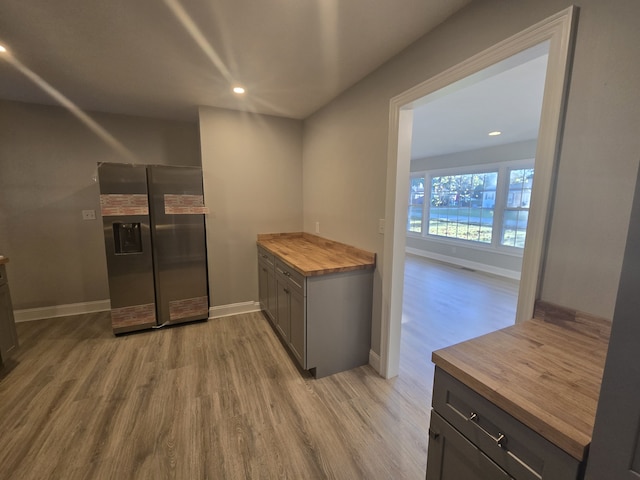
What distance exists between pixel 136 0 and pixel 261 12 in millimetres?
653

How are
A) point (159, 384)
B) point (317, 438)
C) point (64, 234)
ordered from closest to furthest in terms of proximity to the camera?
point (317, 438) < point (159, 384) < point (64, 234)

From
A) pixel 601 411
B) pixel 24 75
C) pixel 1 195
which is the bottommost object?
pixel 601 411

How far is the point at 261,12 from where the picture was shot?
1530 mm

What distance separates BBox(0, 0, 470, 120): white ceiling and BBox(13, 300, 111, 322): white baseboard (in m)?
2.39

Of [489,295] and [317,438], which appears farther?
[489,295]

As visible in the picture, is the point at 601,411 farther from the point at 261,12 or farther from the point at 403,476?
the point at 261,12

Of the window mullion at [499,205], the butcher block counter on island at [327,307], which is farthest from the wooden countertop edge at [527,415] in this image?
the window mullion at [499,205]

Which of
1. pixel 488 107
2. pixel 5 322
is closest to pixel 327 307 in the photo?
pixel 5 322

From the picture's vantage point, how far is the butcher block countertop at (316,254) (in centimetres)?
215

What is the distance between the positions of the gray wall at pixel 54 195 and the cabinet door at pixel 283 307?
8.26 feet

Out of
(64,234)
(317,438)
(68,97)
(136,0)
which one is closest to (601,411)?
(317,438)

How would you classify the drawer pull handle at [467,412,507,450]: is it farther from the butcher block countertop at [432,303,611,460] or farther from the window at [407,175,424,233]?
the window at [407,175,424,233]

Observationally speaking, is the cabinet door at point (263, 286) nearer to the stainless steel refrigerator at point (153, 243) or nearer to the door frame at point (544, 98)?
the stainless steel refrigerator at point (153, 243)

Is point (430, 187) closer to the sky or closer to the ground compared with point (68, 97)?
closer to the ground
